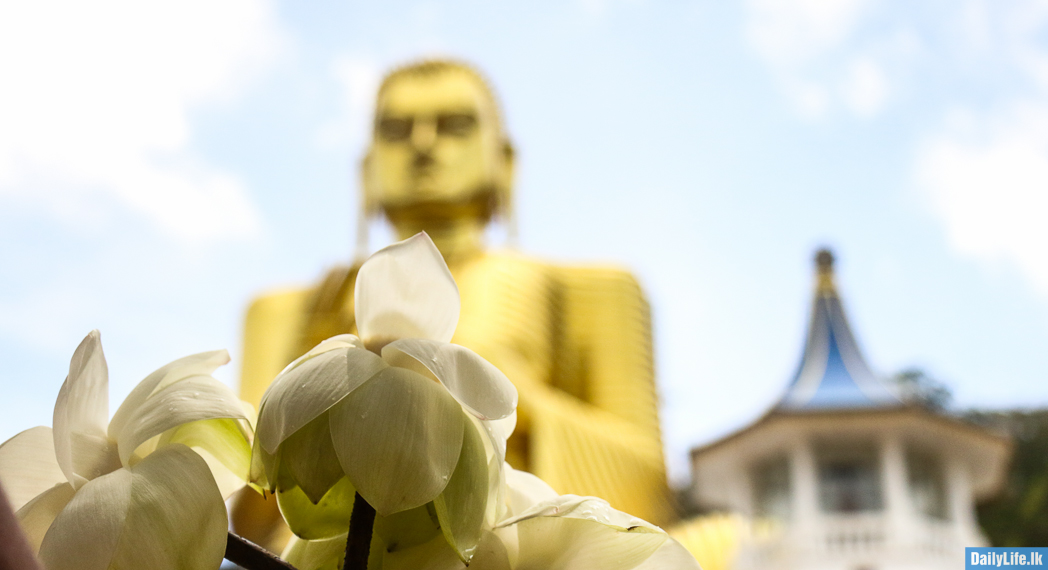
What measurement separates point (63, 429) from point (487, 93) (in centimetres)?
239

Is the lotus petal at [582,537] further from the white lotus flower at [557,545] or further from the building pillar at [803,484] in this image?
the building pillar at [803,484]

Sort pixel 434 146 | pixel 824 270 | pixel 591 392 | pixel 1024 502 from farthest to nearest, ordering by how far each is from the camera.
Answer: pixel 1024 502
pixel 824 270
pixel 434 146
pixel 591 392

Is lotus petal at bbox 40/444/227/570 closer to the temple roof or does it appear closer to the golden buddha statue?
the golden buddha statue

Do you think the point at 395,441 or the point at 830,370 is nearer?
the point at 395,441

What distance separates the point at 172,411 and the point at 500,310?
1894 mm

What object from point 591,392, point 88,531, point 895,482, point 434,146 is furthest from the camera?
point 895,482

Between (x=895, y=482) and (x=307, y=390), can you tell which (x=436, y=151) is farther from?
(x=895, y=482)

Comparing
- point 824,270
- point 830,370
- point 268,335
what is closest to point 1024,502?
point 824,270

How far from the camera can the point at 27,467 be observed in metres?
0.19

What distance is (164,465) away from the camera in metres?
0.17

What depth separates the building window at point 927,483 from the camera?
3764 mm

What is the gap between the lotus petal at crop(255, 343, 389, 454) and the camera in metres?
0.16

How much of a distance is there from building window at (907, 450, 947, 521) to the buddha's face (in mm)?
2381

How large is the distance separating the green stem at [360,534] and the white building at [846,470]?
3.33 m
